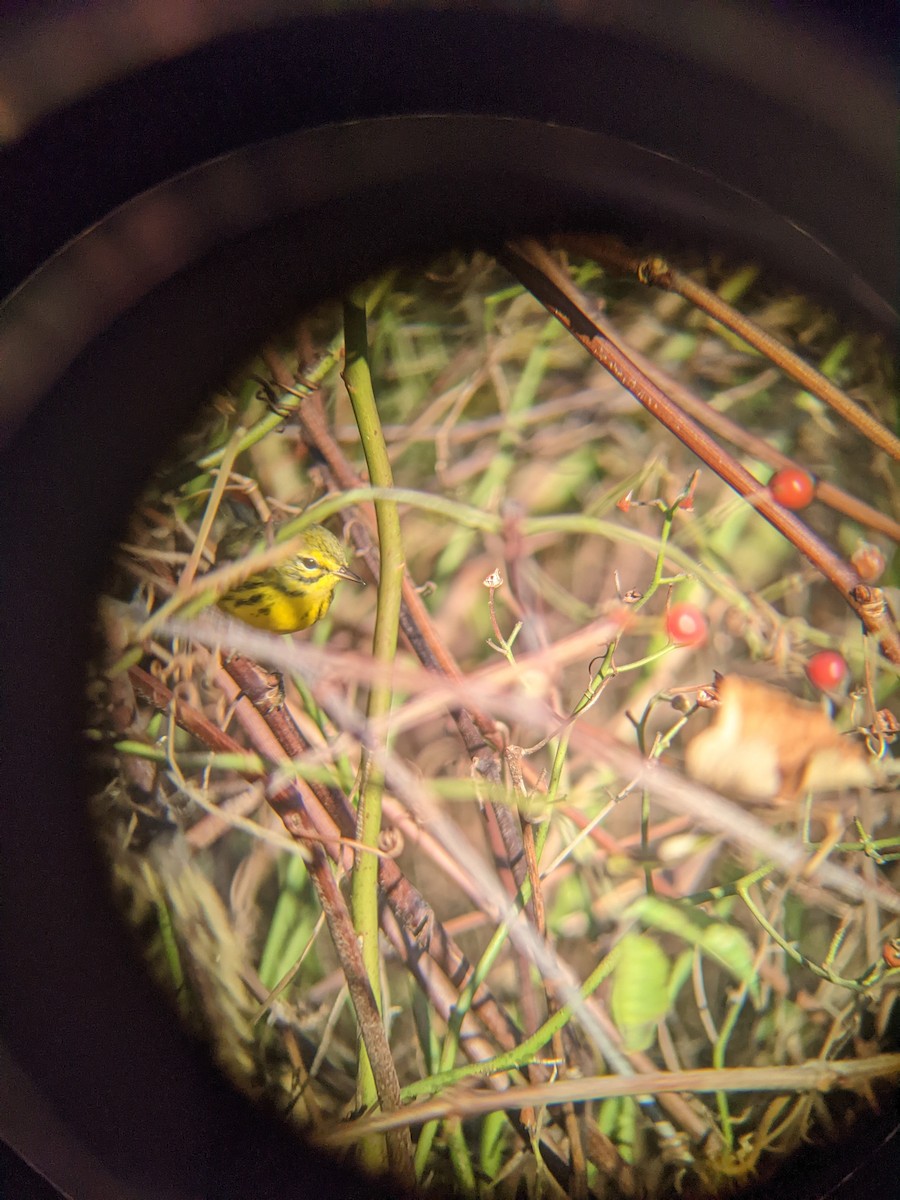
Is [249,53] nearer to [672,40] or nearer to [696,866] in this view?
[672,40]

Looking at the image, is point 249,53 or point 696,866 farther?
point 696,866

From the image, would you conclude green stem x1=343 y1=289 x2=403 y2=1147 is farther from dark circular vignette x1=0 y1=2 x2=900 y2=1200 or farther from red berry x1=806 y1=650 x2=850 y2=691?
red berry x1=806 y1=650 x2=850 y2=691

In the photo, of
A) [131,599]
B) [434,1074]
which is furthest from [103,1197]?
[131,599]

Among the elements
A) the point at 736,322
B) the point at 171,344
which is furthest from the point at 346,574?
the point at 736,322

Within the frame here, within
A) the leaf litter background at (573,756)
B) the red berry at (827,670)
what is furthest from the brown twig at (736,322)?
the red berry at (827,670)

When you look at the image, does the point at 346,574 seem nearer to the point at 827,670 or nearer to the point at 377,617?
the point at 377,617

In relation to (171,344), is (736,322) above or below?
below
